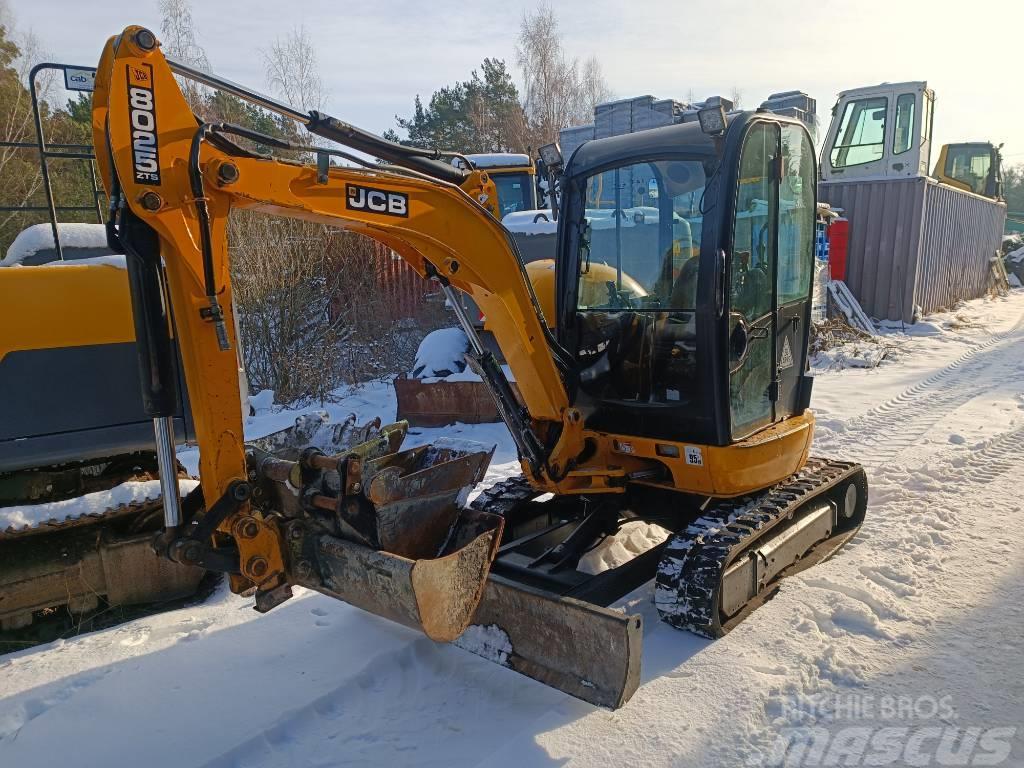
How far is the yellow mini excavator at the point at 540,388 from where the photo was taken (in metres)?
2.54

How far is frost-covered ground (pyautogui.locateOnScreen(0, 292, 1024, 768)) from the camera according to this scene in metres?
2.73

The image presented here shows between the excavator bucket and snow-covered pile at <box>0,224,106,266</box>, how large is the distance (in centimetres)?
228

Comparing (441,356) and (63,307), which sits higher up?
(63,307)

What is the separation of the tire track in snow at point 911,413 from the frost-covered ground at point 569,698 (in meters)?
2.22

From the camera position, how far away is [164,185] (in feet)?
7.92

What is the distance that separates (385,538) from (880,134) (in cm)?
1489

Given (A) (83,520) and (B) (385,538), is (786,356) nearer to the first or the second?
(B) (385,538)

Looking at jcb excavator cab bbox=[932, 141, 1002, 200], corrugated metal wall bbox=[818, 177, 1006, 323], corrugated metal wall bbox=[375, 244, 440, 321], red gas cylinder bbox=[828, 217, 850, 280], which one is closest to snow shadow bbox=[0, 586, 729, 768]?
corrugated metal wall bbox=[375, 244, 440, 321]

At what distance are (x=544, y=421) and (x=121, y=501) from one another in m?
2.12

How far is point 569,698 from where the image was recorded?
9.93ft

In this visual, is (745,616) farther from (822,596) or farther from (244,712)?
(244,712)

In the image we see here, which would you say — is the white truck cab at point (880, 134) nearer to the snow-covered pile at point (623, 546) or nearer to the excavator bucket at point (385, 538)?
the snow-covered pile at point (623, 546)
